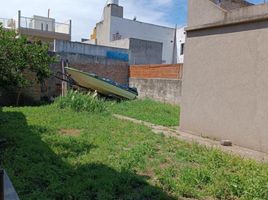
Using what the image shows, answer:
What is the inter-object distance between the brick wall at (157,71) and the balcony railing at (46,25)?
1157 cm

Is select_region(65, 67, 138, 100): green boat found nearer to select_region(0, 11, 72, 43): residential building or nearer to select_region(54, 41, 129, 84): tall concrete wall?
select_region(54, 41, 129, 84): tall concrete wall

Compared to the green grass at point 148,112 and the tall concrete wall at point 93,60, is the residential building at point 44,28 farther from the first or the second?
the green grass at point 148,112

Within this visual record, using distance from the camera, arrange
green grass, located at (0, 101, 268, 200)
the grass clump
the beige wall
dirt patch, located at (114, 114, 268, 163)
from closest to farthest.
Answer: green grass, located at (0, 101, 268, 200)
dirt patch, located at (114, 114, 268, 163)
the beige wall
the grass clump

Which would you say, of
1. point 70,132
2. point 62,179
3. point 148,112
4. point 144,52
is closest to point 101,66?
point 148,112

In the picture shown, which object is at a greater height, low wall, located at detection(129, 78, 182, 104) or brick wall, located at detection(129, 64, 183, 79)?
brick wall, located at detection(129, 64, 183, 79)

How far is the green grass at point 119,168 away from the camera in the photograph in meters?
3.94

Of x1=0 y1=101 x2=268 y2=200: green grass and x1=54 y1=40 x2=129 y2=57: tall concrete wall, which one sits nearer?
x1=0 y1=101 x2=268 y2=200: green grass

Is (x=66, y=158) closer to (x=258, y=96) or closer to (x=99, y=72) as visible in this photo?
(x=258, y=96)

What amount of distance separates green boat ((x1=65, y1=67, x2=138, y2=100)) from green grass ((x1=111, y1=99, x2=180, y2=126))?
762 millimetres

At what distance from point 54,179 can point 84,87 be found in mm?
9878

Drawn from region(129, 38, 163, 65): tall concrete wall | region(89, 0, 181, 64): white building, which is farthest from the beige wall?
region(89, 0, 181, 64): white building

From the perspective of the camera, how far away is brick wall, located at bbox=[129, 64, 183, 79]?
1405 centimetres

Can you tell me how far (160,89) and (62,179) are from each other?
1067 centimetres

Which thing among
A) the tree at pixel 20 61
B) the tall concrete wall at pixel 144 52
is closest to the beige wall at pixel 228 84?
the tree at pixel 20 61
